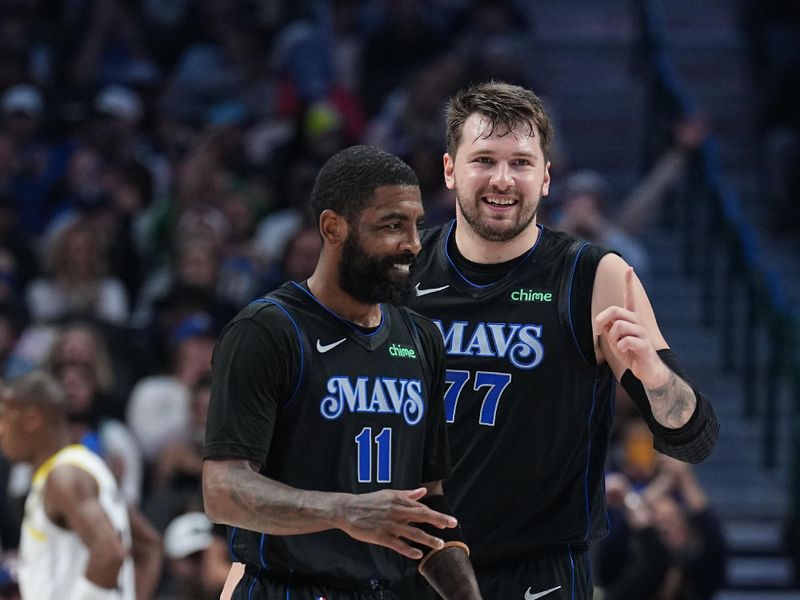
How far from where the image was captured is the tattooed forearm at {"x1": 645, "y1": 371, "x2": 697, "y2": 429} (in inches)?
190

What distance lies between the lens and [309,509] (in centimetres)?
405

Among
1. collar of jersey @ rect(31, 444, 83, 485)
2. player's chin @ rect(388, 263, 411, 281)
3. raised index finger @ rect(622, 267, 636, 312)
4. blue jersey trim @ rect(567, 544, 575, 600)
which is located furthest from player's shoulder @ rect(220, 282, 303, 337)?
collar of jersey @ rect(31, 444, 83, 485)

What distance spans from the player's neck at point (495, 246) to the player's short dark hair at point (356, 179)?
3.25ft

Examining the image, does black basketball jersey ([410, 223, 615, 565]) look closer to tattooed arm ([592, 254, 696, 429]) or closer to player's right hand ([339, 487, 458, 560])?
tattooed arm ([592, 254, 696, 429])

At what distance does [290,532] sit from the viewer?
13.5 feet

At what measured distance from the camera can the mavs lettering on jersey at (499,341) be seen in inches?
205

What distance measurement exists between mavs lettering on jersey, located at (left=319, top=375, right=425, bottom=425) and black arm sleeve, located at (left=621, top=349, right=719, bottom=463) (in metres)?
0.80

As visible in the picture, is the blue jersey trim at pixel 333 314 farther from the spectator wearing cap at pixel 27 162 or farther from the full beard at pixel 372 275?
the spectator wearing cap at pixel 27 162

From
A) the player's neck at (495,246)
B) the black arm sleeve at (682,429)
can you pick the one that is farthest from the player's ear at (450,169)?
the black arm sleeve at (682,429)

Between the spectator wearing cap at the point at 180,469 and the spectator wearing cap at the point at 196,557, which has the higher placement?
the spectator wearing cap at the point at 180,469

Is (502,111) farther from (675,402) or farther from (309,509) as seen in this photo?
(309,509)

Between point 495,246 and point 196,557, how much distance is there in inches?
143

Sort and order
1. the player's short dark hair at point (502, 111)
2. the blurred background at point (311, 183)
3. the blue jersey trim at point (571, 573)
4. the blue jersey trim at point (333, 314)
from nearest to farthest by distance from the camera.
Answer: the blue jersey trim at point (333, 314) < the player's short dark hair at point (502, 111) < the blue jersey trim at point (571, 573) < the blurred background at point (311, 183)

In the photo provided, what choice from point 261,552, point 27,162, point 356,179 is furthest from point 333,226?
point 27,162
